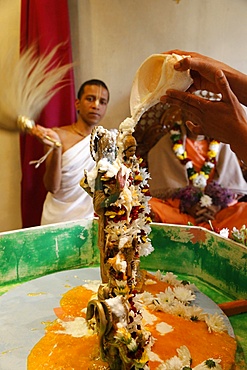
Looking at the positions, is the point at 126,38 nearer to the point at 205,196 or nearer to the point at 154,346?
the point at 205,196

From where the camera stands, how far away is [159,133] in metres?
2.77

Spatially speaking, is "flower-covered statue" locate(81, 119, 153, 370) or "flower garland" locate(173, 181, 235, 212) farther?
"flower garland" locate(173, 181, 235, 212)

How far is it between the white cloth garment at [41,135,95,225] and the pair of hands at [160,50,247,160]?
106 centimetres

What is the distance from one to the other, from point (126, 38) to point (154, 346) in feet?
7.43

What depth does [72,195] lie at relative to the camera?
218 cm

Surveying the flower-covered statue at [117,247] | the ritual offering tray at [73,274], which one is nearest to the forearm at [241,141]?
the flower-covered statue at [117,247]

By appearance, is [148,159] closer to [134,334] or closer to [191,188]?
[191,188]

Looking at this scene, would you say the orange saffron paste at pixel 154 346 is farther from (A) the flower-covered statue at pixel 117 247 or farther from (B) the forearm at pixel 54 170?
(B) the forearm at pixel 54 170

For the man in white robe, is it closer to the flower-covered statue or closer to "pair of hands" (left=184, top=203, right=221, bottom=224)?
"pair of hands" (left=184, top=203, right=221, bottom=224)

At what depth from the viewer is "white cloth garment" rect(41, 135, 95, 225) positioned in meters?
2.11

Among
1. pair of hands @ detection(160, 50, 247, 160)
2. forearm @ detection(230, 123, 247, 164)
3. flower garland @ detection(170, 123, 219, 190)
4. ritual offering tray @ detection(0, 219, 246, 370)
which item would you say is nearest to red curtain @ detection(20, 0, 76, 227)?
flower garland @ detection(170, 123, 219, 190)

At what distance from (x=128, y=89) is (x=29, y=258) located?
1744mm

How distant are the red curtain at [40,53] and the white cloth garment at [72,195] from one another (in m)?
0.41

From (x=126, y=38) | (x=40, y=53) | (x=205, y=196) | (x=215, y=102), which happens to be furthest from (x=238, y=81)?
(x=126, y=38)
